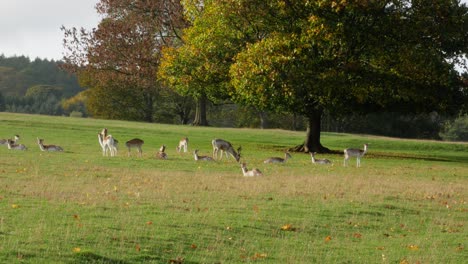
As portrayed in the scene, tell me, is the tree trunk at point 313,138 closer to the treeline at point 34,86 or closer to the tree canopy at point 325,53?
the tree canopy at point 325,53

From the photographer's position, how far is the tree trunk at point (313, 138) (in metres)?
40.3

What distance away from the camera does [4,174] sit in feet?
68.9

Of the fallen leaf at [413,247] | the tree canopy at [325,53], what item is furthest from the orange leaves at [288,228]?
the tree canopy at [325,53]

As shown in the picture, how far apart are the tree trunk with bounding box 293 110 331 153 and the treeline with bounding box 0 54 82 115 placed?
81.7 meters

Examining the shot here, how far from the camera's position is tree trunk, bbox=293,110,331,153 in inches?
1587

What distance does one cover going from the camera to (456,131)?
302 ft

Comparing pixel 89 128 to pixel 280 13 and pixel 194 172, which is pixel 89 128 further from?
pixel 194 172

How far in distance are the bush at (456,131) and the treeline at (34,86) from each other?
66230mm

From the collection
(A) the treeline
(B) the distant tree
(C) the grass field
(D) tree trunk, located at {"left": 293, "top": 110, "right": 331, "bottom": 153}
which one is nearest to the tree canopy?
(D) tree trunk, located at {"left": 293, "top": 110, "right": 331, "bottom": 153}

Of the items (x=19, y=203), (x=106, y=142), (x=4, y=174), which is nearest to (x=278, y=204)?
(x=19, y=203)

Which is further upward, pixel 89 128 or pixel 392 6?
pixel 392 6

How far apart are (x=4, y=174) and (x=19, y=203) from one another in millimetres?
5581

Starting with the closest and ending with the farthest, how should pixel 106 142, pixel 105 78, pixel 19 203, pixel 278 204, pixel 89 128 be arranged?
pixel 19 203, pixel 278 204, pixel 106 142, pixel 89 128, pixel 105 78

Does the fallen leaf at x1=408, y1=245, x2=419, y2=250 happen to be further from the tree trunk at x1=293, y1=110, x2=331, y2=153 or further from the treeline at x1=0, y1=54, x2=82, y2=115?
the treeline at x1=0, y1=54, x2=82, y2=115
